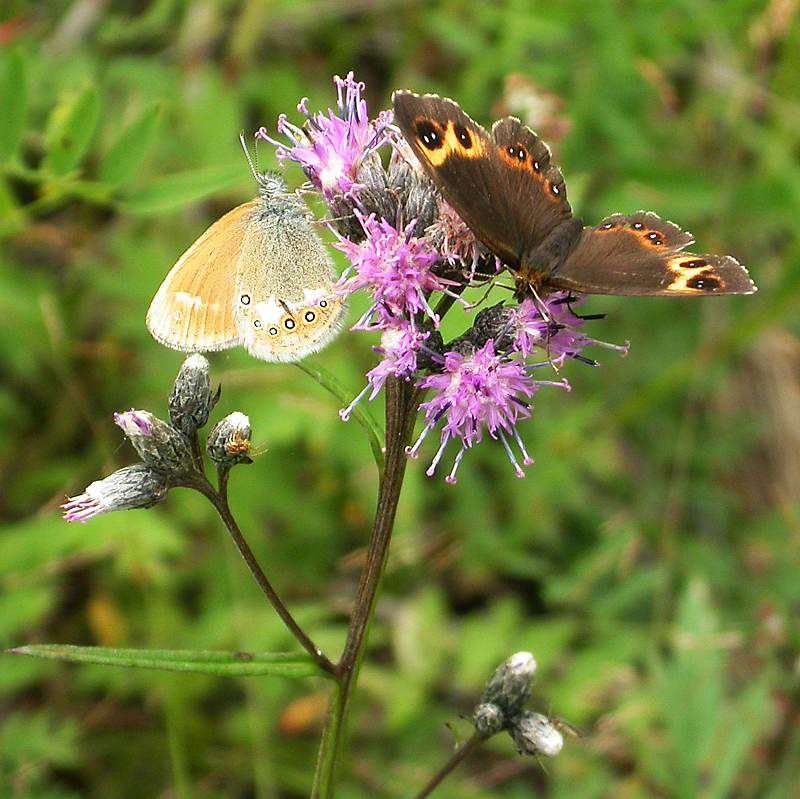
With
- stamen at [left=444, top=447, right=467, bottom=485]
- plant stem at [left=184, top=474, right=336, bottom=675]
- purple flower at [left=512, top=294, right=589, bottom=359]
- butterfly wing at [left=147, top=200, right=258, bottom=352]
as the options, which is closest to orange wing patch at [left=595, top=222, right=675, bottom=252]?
purple flower at [left=512, top=294, right=589, bottom=359]

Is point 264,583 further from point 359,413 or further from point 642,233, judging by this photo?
point 642,233

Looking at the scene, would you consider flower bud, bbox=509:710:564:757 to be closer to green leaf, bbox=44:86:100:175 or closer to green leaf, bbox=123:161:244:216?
green leaf, bbox=123:161:244:216

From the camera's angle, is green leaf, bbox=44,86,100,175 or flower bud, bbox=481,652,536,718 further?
green leaf, bbox=44,86,100,175

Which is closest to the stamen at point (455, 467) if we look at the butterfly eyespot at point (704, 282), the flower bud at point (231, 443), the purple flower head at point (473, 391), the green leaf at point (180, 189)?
the purple flower head at point (473, 391)

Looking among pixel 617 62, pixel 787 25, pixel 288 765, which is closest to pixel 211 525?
pixel 288 765

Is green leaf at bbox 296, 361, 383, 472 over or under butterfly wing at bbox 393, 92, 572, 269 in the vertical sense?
under

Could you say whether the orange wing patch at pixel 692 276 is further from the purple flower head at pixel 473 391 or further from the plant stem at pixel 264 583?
the plant stem at pixel 264 583
